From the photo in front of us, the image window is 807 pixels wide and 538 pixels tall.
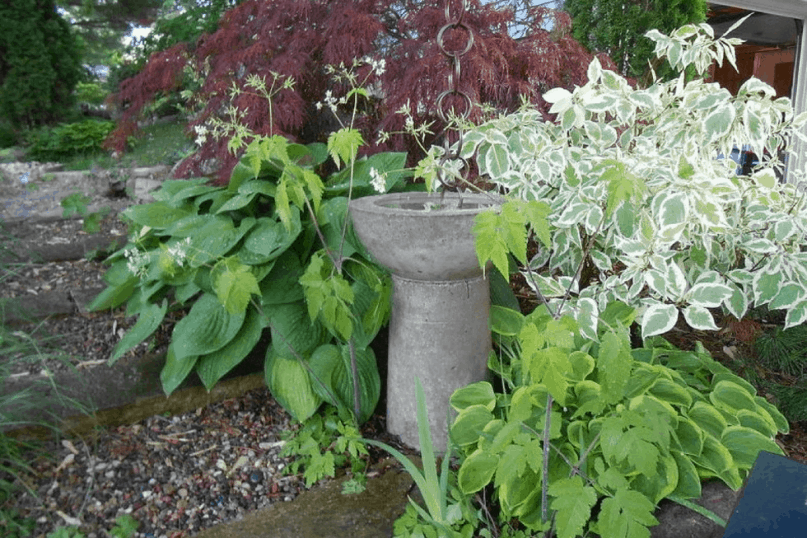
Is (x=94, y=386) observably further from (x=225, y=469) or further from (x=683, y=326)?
(x=683, y=326)

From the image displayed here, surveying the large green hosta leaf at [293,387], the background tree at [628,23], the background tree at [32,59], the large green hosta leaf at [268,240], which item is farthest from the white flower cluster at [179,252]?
the background tree at [32,59]

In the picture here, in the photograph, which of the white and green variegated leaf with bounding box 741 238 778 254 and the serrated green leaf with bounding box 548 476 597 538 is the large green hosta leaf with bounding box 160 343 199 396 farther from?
the white and green variegated leaf with bounding box 741 238 778 254

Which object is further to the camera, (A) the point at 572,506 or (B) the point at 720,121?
(B) the point at 720,121

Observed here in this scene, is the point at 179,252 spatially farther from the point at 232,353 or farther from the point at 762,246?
the point at 762,246

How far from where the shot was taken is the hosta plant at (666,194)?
155 cm

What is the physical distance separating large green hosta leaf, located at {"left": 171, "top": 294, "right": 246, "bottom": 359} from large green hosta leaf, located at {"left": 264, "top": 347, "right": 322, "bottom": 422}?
0.17 m

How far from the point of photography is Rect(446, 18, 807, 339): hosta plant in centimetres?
155

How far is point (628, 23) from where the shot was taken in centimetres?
350

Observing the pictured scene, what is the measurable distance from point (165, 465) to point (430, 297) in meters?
0.88

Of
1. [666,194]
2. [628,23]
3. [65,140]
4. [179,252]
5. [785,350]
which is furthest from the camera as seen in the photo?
[65,140]

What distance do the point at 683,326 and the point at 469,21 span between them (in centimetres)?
148

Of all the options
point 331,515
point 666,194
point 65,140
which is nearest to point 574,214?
point 666,194

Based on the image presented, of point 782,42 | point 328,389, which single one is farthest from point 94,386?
point 782,42

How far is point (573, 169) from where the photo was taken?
A: 174 centimetres
